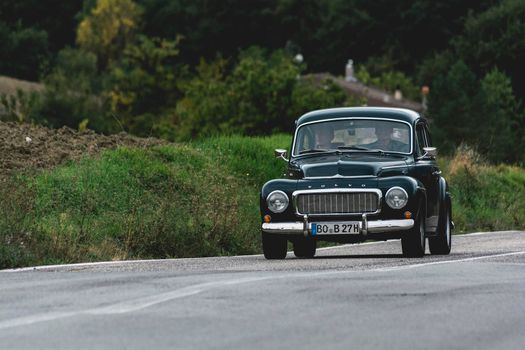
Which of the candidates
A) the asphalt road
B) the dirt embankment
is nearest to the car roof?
the asphalt road

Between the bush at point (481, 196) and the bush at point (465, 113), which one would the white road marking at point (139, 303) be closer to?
the bush at point (481, 196)

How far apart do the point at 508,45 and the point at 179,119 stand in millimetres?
37680

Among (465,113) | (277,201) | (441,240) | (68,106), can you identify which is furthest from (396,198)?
(465,113)

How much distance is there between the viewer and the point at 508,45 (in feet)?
355

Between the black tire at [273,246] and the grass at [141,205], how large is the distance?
67.2 inches

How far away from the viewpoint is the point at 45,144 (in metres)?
25.4

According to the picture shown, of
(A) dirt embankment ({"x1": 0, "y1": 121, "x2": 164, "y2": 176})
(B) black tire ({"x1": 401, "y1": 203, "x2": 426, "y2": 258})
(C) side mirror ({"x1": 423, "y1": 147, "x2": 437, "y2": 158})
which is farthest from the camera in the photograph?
(A) dirt embankment ({"x1": 0, "y1": 121, "x2": 164, "y2": 176})

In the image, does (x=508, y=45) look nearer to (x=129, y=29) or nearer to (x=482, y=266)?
(x=129, y=29)

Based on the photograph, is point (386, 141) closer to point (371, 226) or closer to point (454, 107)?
point (371, 226)

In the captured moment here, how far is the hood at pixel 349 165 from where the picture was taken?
17609 mm

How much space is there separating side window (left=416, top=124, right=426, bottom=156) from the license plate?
2.25m

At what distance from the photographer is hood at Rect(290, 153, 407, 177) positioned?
1761cm

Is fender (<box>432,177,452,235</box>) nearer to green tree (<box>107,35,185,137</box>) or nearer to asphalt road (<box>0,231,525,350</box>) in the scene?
asphalt road (<box>0,231,525,350</box>)

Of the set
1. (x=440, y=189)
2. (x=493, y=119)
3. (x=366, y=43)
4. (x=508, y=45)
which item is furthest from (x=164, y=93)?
(x=440, y=189)
